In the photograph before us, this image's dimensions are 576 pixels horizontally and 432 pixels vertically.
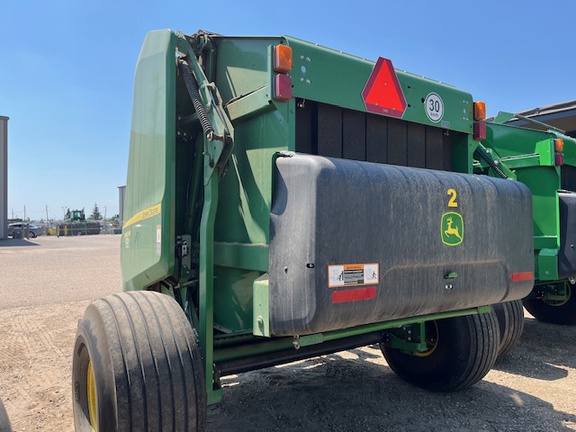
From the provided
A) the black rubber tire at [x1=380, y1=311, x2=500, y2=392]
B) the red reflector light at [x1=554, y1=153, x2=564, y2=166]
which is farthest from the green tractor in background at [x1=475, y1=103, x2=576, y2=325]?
the black rubber tire at [x1=380, y1=311, x2=500, y2=392]

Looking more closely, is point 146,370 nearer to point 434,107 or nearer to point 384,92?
point 384,92

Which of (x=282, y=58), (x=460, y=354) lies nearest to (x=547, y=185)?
(x=460, y=354)

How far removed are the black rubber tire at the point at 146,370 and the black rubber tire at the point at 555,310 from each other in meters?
5.48

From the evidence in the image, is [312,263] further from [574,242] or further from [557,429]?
[574,242]

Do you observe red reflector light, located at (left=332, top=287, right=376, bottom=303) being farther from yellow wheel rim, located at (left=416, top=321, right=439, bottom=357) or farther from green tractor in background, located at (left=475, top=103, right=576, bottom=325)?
green tractor in background, located at (left=475, top=103, right=576, bottom=325)

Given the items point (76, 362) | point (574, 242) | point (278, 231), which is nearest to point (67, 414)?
point (76, 362)

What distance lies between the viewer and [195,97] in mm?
2564

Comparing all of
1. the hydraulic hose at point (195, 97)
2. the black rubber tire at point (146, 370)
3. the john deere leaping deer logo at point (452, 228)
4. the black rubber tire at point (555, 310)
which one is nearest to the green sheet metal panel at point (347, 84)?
the hydraulic hose at point (195, 97)

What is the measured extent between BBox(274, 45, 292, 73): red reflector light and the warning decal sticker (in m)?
0.94

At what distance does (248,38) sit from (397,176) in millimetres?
1042

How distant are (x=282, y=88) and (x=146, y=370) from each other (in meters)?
1.41

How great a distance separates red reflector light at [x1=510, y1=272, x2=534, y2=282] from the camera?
277cm

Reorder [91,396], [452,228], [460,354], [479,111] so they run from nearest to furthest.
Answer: [452,228], [91,396], [479,111], [460,354]

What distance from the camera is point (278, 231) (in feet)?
7.23
